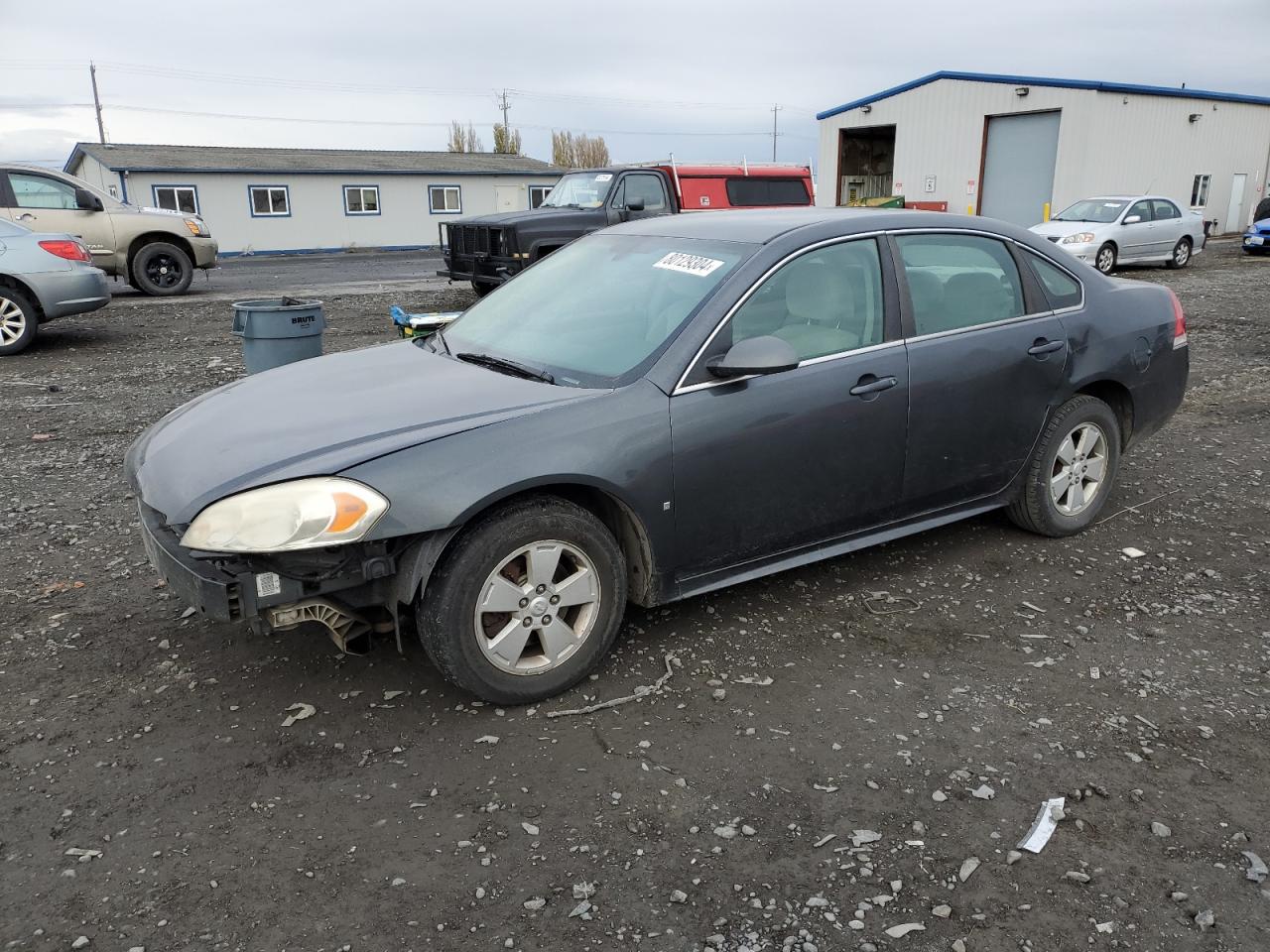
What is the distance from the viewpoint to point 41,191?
48.3 feet

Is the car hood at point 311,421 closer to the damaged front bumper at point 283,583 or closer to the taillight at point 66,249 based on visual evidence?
the damaged front bumper at point 283,583

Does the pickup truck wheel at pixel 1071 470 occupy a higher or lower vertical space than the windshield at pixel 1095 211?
lower

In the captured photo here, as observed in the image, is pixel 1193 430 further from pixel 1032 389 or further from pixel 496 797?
pixel 496 797

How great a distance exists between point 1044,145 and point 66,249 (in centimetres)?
2599

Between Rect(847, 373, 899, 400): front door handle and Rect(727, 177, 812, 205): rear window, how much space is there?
1227 centimetres

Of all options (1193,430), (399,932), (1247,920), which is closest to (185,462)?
(399,932)

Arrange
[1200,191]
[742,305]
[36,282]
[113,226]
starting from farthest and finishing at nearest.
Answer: [1200,191], [113,226], [36,282], [742,305]

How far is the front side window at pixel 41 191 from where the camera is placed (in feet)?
47.5

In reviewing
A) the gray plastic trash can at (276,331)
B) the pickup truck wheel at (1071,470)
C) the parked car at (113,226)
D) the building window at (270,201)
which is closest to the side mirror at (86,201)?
the parked car at (113,226)

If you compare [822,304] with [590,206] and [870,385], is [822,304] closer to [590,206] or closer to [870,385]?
[870,385]

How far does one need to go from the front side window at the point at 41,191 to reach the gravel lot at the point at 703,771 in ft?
40.2

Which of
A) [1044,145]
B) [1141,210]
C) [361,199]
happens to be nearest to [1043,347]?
[1141,210]

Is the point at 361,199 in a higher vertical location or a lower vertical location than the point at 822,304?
higher

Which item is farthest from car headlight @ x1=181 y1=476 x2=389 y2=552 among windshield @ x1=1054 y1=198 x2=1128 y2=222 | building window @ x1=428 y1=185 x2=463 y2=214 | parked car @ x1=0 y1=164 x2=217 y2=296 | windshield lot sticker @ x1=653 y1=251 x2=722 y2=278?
building window @ x1=428 y1=185 x2=463 y2=214
